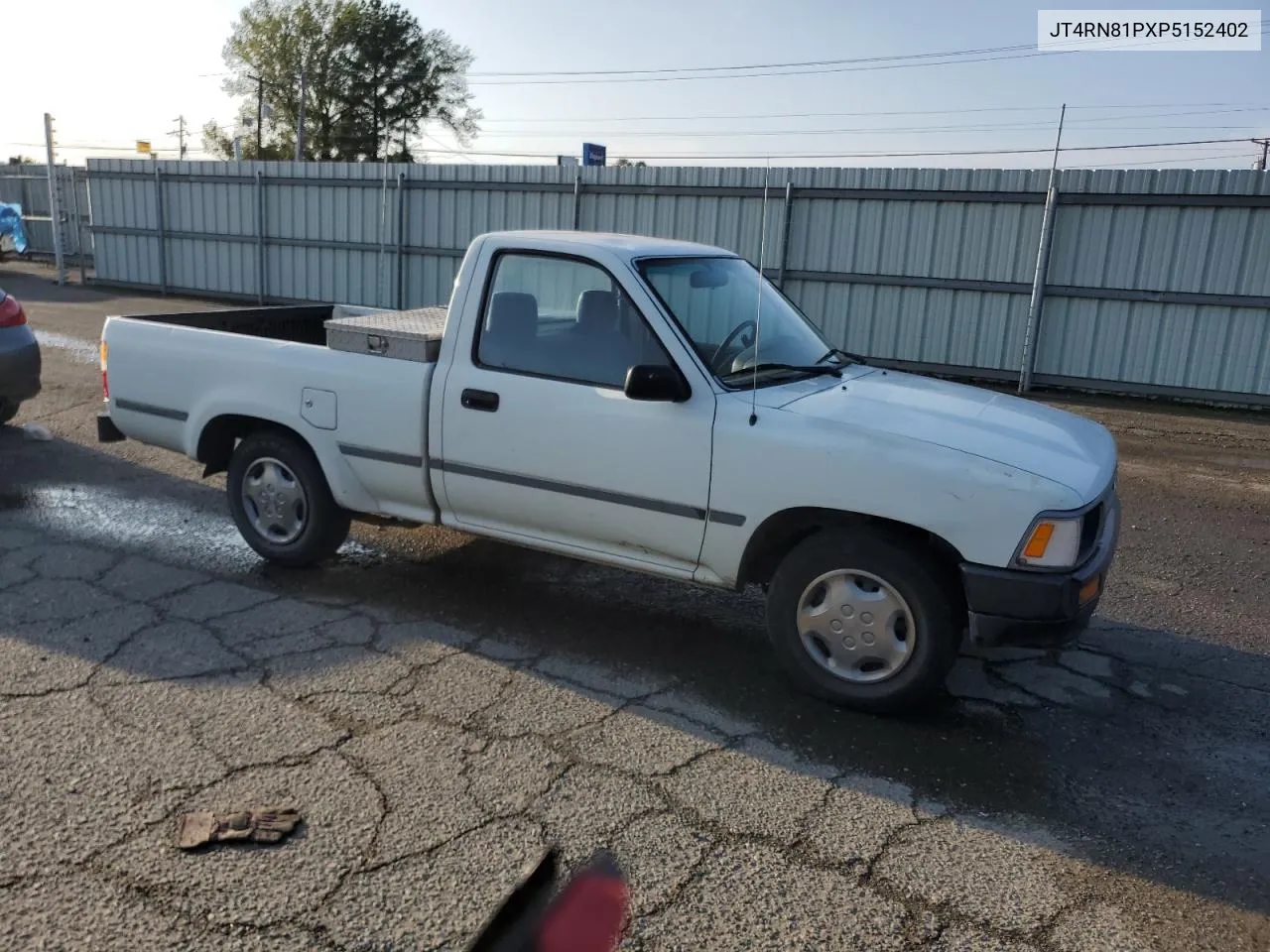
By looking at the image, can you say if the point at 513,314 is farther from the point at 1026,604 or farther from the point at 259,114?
the point at 259,114

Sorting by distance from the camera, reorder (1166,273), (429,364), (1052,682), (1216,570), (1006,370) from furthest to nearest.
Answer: (1006,370) → (1166,273) → (1216,570) → (429,364) → (1052,682)

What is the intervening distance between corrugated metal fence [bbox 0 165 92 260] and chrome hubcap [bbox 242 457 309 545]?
2195 centimetres

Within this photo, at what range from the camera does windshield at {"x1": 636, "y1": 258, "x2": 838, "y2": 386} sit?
4.52m

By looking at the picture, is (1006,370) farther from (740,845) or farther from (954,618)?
(740,845)

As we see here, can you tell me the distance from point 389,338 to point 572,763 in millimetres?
2355

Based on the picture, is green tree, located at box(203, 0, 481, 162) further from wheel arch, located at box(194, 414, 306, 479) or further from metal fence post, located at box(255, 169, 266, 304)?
wheel arch, located at box(194, 414, 306, 479)

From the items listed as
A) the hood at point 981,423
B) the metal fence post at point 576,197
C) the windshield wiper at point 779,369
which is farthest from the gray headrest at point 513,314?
the metal fence post at point 576,197

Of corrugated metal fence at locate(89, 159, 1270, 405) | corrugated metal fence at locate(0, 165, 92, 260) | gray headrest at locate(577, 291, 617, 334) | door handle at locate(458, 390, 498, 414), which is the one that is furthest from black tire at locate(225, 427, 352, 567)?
corrugated metal fence at locate(0, 165, 92, 260)

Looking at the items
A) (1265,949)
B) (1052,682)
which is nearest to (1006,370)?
(1052,682)

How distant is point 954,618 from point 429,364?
2620 millimetres

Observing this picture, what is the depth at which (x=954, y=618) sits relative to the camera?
3957 mm

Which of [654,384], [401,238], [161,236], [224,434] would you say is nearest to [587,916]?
[654,384]

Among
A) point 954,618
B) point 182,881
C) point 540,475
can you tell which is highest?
point 540,475

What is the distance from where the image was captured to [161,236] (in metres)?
20.7
